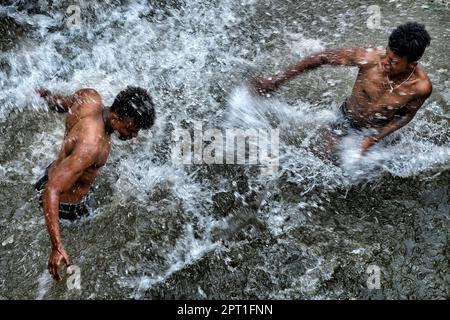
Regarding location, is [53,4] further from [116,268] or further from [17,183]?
[116,268]

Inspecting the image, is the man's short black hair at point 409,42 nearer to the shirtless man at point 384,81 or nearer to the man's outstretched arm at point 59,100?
the shirtless man at point 384,81

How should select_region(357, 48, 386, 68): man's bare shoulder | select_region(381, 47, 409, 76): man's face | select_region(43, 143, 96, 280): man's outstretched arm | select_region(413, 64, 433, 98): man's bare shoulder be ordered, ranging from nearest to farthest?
select_region(43, 143, 96, 280): man's outstretched arm < select_region(381, 47, 409, 76): man's face < select_region(413, 64, 433, 98): man's bare shoulder < select_region(357, 48, 386, 68): man's bare shoulder

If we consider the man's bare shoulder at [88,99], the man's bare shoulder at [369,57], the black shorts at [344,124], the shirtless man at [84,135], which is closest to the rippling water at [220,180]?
the black shorts at [344,124]

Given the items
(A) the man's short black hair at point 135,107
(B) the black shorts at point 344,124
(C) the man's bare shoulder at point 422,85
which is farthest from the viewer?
(B) the black shorts at point 344,124

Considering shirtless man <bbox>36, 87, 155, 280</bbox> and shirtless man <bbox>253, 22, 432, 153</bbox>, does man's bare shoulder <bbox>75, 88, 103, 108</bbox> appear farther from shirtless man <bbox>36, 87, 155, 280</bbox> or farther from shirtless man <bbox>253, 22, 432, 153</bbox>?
shirtless man <bbox>253, 22, 432, 153</bbox>

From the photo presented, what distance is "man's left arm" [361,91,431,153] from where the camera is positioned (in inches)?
140

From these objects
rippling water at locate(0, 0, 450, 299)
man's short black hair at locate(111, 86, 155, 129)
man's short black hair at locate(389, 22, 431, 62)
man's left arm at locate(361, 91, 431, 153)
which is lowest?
rippling water at locate(0, 0, 450, 299)

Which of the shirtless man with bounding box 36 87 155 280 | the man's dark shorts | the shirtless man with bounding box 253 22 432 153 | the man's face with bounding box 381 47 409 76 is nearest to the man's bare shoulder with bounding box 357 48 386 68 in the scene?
the shirtless man with bounding box 253 22 432 153

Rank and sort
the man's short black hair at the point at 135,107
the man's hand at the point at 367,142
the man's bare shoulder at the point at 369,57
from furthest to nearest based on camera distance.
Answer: the man's hand at the point at 367,142 → the man's bare shoulder at the point at 369,57 → the man's short black hair at the point at 135,107

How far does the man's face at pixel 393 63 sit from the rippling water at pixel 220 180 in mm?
709

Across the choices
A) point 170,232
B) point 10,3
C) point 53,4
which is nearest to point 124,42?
point 53,4

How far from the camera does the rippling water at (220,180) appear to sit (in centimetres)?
370

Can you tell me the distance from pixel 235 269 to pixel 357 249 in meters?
0.95

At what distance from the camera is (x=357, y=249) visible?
3824 millimetres
